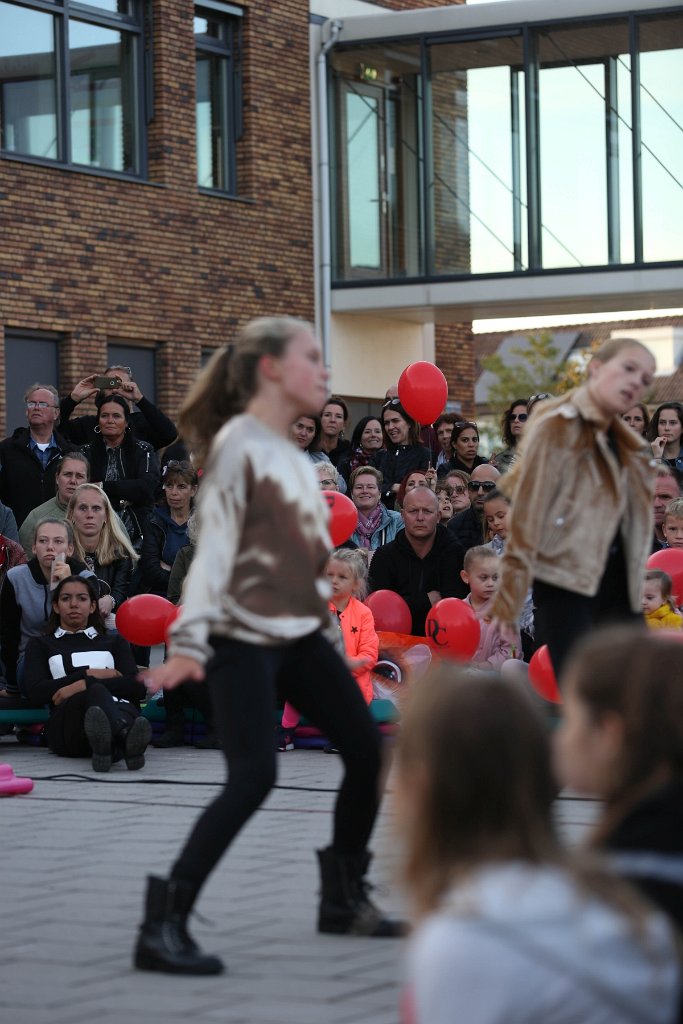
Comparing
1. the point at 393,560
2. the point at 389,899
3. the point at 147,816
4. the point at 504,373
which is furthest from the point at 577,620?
the point at 504,373

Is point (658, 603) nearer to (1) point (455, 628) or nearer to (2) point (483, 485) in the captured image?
(1) point (455, 628)

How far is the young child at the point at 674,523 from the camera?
1182cm

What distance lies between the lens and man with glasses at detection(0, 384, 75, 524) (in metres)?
14.0

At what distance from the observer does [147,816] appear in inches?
327

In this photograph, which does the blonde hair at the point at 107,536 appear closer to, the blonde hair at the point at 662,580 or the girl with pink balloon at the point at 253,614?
the blonde hair at the point at 662,580

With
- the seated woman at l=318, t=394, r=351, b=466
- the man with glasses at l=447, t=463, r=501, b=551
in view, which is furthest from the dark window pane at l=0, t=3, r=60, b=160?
the man with glasses at l=447, t=463, r=501, b=551

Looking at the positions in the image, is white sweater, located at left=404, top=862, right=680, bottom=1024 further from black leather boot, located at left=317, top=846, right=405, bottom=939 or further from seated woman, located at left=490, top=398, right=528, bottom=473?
seated woman, located at left=490, top=398, right=528, bottom=473

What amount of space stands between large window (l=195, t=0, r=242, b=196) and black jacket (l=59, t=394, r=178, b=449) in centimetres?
1072

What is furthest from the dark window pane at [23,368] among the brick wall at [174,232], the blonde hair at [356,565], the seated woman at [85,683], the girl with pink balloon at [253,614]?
the girl with pink balloon at [253,614]

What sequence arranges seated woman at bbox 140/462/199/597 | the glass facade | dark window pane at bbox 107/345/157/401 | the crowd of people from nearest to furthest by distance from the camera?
the crowd of people
seated woman at bbox 140/462/199/597
dark window pane at bbox 107/345/157/401
the glass facade

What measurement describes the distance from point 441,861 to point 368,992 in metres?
2.46

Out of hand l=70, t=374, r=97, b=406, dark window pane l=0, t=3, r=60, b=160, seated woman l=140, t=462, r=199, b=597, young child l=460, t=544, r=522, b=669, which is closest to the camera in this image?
young child l=460, t=544, r=522, b=669

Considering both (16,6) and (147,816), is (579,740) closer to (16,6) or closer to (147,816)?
(147,816)

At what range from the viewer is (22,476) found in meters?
14.1
